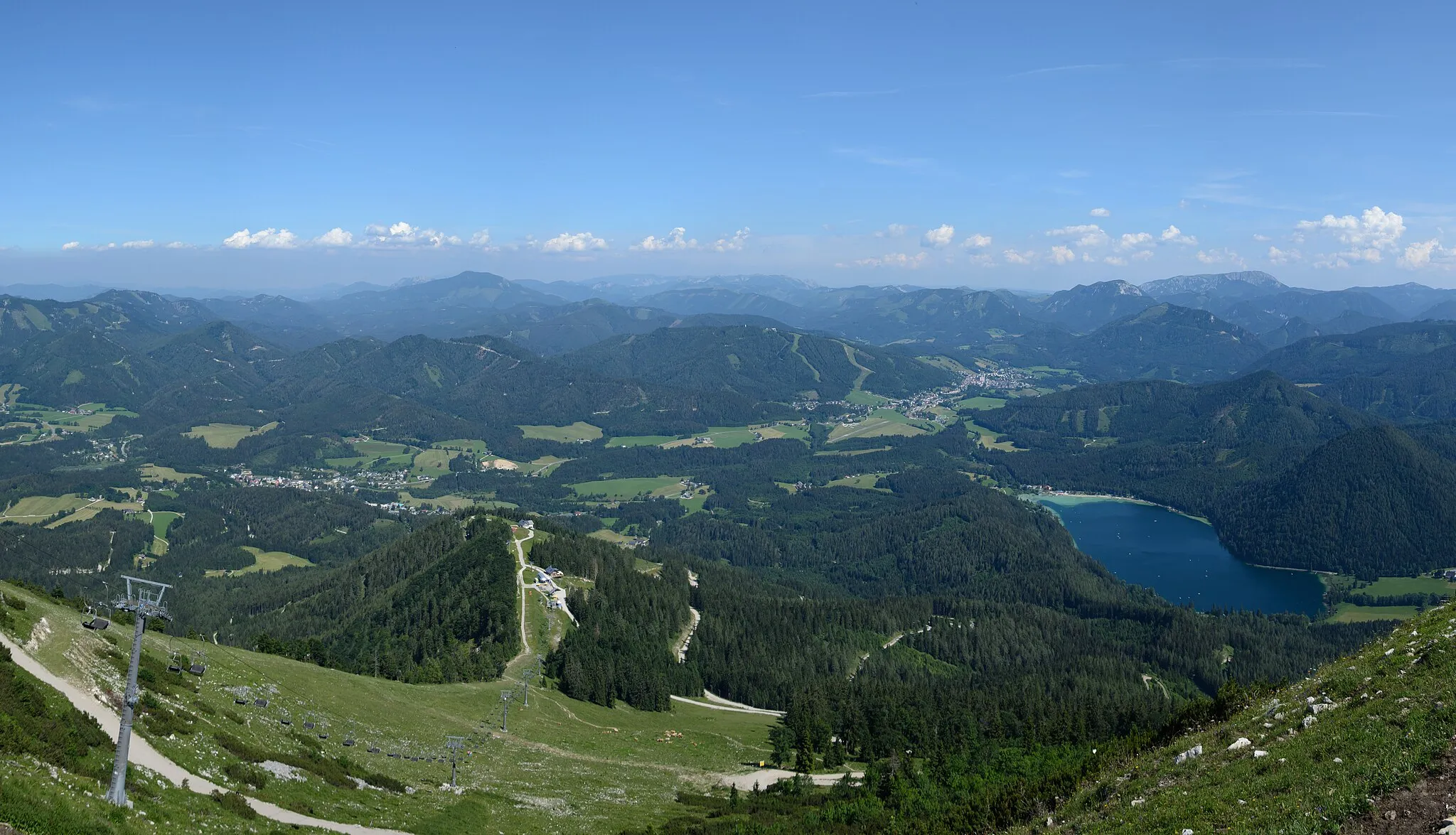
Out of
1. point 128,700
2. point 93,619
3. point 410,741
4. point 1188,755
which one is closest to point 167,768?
point 128,700

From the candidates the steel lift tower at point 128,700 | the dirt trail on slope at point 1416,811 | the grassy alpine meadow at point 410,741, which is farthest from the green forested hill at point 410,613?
the dirt trail on slope at point 1416,811

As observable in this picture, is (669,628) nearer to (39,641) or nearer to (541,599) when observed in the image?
(541,599)

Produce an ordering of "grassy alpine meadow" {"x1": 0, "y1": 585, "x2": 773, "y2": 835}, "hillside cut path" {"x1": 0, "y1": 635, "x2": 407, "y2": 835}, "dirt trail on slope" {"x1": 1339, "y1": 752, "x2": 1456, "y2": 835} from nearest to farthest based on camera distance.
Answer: "dirt trail on slope" {"x1": 1339, "y1": 752, "x2": 1456, "y2": 835}
"hillside cut path" {"x1": 0, "y1": 635, "x2": 407, "y2": 835}
"grassy alpine meadow" {"x1": 0, "y1": 585, "x2": 773, "y2": 835}

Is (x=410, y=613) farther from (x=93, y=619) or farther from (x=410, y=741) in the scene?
(x=93, y=619)

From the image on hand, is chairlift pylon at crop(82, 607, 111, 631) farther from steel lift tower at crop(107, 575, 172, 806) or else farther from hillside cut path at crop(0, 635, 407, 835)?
hillside cut path at crop(0, 635, 407, 835)

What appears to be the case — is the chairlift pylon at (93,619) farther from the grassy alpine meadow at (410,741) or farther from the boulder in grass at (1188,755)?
the boulder in grass at (1188,755)

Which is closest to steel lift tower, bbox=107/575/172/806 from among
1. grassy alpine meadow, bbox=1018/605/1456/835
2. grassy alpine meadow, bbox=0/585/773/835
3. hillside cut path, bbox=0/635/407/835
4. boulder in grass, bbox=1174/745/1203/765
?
hillside cut path, bbox=0/635/407/835
